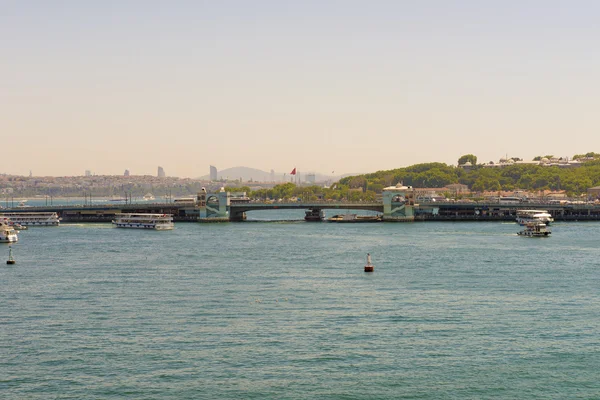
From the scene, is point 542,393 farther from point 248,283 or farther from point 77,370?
point 248,283

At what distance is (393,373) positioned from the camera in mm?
35625

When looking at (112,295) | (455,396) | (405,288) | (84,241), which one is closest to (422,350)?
(455,396)

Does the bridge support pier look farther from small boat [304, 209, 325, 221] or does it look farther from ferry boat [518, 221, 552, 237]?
ferry boat [518, 221, 552, 237]

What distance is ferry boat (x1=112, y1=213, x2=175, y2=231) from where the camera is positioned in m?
122

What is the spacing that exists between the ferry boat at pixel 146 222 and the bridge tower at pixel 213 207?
12.2 meters

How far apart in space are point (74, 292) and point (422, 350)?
24.6m

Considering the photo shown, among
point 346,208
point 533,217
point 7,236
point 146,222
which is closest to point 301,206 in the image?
point 346,208

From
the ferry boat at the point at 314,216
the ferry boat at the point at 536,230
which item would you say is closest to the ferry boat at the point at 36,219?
the ferry boat at the point at 314,216

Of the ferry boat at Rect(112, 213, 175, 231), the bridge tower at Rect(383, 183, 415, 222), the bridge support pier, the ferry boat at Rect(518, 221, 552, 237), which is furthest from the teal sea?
the bridge tower at Rect(383, 183, 415, 222)

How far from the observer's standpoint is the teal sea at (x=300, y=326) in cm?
3430

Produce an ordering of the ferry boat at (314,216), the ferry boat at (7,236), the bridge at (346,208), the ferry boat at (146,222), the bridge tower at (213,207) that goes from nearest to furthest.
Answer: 1. the ferry boat at (7,236)
2. the ferry boat at (146,222)
3. the bridge tower at (213,207)
4. the bridge at (346,208)
5. the ferry boat at (314,216)

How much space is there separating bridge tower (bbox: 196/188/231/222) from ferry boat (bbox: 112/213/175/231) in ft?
39.9

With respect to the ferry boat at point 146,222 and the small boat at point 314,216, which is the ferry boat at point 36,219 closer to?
the ferry boat at point 146,222

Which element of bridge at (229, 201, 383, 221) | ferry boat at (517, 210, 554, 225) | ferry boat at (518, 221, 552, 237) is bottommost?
ferry boat at (518, 221, 552, 237)
